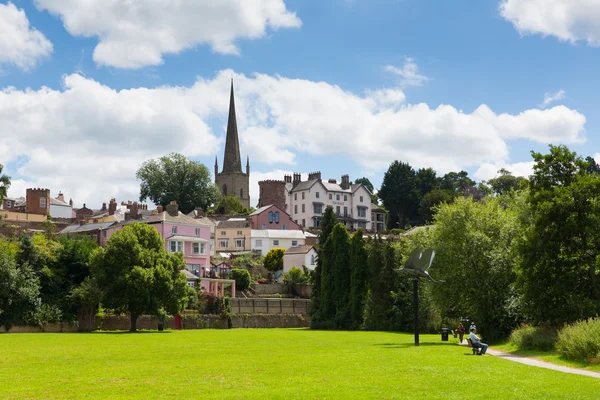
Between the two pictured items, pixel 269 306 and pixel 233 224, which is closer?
pixel 269 306

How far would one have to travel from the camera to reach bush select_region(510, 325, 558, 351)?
31.6 meters

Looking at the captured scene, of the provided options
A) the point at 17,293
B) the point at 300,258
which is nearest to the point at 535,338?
the point at 17,293

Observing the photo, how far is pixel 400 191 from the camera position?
154m

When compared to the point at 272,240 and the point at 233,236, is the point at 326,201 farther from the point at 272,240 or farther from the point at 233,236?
the point at 233,236

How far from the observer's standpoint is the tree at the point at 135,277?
59281 millimetres

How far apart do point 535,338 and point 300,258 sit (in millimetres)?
70904

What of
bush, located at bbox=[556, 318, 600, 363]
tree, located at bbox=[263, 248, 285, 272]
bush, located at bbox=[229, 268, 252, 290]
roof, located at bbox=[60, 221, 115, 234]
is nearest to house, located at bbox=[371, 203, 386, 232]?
tree, located at bbox=[263, 248, 285, 272]

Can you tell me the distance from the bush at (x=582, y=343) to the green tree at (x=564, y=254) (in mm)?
7671

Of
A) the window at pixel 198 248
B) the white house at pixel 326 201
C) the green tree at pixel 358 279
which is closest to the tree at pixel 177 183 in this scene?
the white house at pixel 326 201

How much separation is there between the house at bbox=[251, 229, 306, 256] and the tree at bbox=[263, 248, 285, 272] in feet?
29.3

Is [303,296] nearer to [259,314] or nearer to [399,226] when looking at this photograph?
[259,314]

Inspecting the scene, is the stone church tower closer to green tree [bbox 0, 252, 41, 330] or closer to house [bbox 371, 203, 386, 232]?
house [bbox 371, 203, 386, 232]

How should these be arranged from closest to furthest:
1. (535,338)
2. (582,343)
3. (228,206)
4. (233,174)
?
(582,343), (535,338), (228,206), (233,174)

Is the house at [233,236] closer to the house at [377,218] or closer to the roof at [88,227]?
the roof at [88,227]
